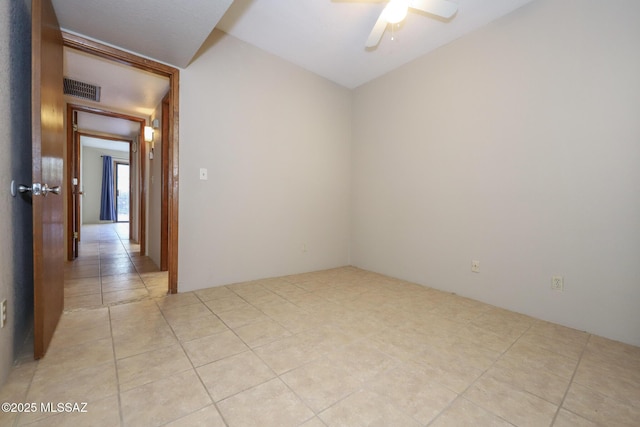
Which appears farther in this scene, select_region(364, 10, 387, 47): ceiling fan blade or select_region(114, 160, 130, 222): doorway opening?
select_region(114, 160, 130, 222): doorway opening

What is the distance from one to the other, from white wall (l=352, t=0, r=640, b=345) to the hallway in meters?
2.75

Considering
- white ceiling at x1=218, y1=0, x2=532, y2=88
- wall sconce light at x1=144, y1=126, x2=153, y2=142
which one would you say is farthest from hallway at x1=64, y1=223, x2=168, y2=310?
white ceiling at x1=218, y1=0, x2=532, y2=88

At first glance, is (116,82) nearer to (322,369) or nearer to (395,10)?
(395,10)

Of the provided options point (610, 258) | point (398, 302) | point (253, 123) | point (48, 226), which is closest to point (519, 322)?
point (610, 258)

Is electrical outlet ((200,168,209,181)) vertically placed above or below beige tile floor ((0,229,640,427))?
above

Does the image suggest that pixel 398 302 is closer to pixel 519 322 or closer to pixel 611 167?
pixel 519 322

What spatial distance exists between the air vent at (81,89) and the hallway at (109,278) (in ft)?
7.34

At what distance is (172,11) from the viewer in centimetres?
175

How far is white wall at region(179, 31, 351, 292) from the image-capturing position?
8.58 ft

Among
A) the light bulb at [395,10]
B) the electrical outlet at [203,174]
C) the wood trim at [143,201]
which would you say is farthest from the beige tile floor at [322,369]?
the wood trim at [143,201]

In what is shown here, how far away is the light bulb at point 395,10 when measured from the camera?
6.06 ft

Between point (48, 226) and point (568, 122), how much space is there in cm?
351

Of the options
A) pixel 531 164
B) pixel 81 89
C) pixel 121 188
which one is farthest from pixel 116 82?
pixel 121 188

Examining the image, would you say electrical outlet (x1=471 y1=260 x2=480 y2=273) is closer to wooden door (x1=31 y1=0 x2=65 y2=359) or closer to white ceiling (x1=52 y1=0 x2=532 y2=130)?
white ceiling (x1=52 y1=0 x2=532 y2=130)
